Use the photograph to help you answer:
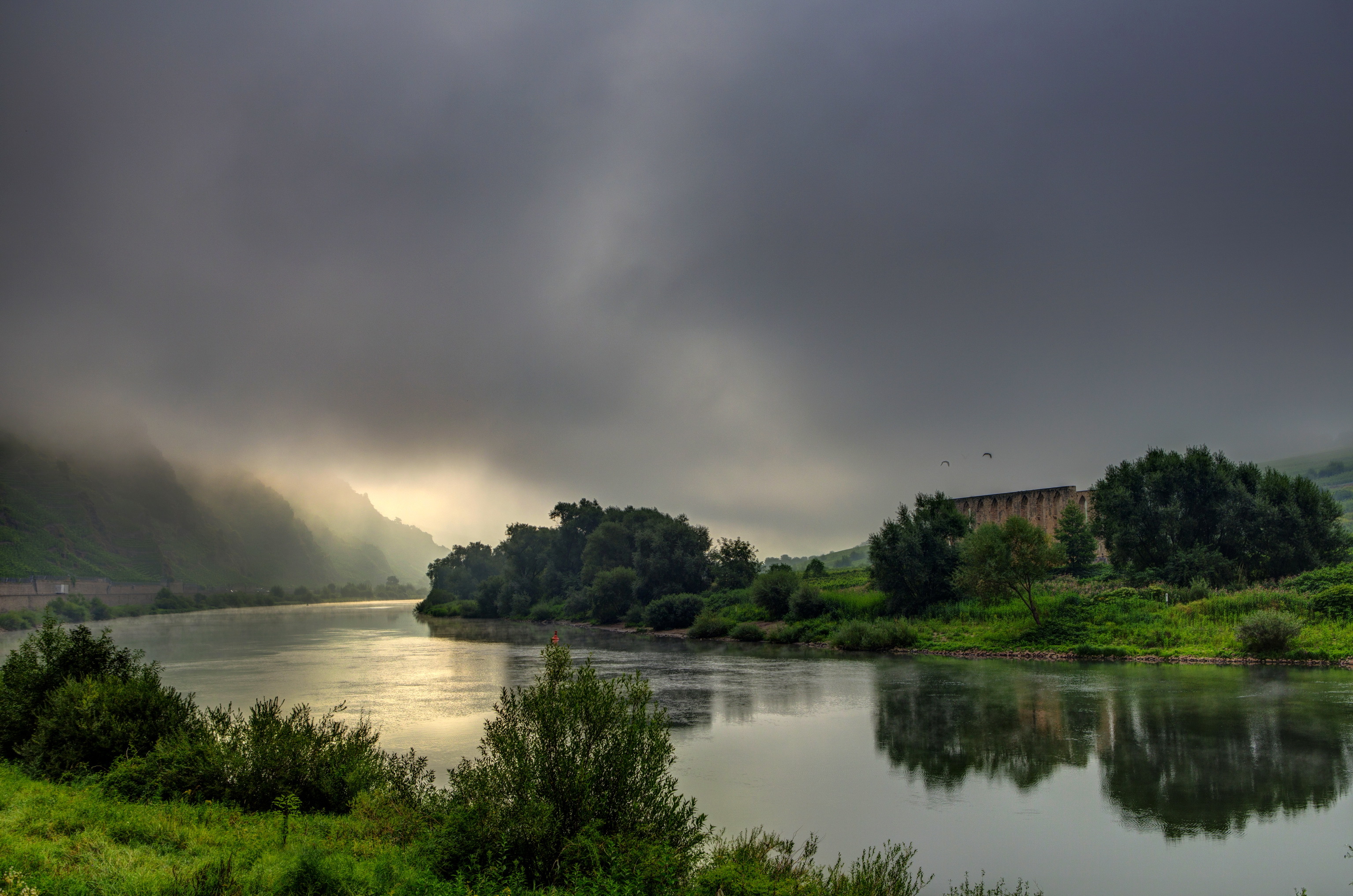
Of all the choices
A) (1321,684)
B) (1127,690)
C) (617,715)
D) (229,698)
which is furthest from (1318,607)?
(229,698)

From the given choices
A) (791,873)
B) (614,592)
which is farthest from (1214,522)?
(614,592)

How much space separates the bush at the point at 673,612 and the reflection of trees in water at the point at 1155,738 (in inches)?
1820

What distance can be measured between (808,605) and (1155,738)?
4155cm

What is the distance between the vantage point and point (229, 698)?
30.4 meters

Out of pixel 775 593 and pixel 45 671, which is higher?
pixel 45 671

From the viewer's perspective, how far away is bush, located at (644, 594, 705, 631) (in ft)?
254

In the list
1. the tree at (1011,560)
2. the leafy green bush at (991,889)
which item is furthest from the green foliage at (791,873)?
the tree at (1011,560)

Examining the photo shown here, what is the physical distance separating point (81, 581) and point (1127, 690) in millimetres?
181566

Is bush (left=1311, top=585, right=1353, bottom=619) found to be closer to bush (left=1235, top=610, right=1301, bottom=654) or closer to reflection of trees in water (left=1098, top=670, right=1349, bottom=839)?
bush (left=1235, top=610, right=1301, bottom=654)

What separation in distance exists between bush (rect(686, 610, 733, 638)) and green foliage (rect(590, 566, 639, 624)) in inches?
857

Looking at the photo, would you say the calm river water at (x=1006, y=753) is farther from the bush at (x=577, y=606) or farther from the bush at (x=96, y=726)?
the bush at (x=577, y=606)

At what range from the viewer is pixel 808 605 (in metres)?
61.4

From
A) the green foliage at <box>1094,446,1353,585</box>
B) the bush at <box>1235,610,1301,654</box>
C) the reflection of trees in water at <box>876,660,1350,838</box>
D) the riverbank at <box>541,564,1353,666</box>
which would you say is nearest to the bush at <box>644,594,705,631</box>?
the riverbank at <box>541,564,1353,666</box>

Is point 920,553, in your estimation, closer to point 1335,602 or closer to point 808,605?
point 808,605
